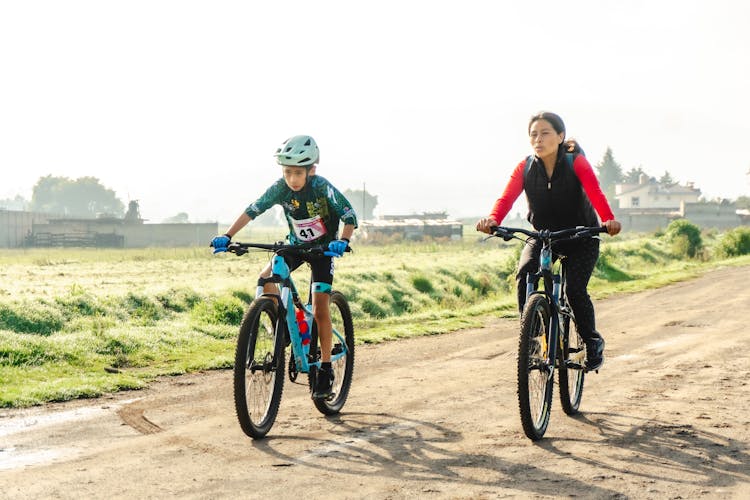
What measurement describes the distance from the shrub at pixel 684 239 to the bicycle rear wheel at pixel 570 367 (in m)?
36.5

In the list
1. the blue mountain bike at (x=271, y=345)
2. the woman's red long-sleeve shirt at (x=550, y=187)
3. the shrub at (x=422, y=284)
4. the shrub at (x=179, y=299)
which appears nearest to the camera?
the blue mountain bike at (x=271, y=345)

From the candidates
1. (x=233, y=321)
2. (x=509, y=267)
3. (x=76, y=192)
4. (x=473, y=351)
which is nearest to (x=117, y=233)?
(x=509, y=267)

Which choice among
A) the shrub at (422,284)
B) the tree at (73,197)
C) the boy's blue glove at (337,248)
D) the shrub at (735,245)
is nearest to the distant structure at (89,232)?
the shrub at (735,245)

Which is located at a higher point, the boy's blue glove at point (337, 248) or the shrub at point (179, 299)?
the boy's blue glove at point (337, 248)

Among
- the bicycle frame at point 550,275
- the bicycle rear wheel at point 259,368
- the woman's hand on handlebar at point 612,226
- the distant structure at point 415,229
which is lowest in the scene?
the bicycle rear wheel at point 259,368

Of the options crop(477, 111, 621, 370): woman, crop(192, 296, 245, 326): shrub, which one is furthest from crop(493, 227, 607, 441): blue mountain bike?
crop(192, 296, 245, 326): shrub

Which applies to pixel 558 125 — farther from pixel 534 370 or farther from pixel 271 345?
pixel 271 345

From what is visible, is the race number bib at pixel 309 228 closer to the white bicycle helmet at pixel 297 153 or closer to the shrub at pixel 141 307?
the white bicycle helmet at pixel 297 153

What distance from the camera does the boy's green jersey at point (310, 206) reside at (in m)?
6.93

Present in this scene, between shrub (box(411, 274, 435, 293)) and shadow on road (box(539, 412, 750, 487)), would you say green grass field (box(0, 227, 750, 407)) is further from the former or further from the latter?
shadow on road (box(539, 412, 750, 487))

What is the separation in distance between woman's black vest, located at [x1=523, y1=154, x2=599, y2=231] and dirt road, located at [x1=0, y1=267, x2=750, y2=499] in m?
1.63

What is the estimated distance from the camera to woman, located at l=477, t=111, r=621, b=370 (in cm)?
675

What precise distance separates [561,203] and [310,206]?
6.65ft

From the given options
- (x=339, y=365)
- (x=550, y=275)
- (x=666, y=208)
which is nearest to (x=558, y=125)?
(x=550, y=275)
